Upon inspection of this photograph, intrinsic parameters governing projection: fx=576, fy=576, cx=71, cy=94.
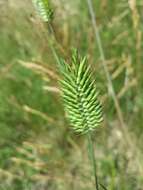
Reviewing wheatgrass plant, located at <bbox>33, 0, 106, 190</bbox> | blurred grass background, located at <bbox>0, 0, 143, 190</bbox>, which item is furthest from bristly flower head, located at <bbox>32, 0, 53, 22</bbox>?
blurred grass background, located at <bbox>0, 0, 143, 190</bbox>

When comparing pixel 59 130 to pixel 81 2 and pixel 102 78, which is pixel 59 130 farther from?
pixel 81 2

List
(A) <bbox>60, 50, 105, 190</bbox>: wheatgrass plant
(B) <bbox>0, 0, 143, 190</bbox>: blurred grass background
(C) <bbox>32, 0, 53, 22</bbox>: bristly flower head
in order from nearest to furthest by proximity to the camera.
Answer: (A) <bbox>60, 50, 105, 190</bbox>: wheatgrass plant
(C) <bbox>32, 0, 53, 22</bbox>: bristly flower head
(B) <bbox>0, 0, 143, 190</bbox>: blurred grass background

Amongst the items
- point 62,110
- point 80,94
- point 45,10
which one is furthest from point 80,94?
point 62,110

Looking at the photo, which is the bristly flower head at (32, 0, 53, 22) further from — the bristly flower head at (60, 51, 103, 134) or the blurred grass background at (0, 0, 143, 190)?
the blurred grass background at (0, 0, 143, 190)

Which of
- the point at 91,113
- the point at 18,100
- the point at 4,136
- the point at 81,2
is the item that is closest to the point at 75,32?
the point at 81,2

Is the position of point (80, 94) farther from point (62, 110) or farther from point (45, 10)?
point (62, 110)
